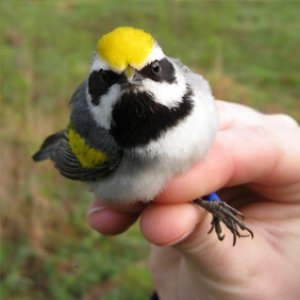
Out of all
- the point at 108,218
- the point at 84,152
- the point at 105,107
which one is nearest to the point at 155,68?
the point at 105,107

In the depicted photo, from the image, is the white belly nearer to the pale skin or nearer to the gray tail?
the pale skin

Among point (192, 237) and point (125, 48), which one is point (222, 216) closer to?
point (192, 237)

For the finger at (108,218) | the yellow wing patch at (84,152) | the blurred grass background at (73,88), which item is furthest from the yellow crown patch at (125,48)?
the blurred grass background at (73,88)

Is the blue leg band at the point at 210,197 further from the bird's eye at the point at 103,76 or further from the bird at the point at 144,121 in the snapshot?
the bird's eye at the point at 103,76

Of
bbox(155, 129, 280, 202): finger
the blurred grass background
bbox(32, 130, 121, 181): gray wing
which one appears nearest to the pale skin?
bbox(155, 129, 280, 202): finger

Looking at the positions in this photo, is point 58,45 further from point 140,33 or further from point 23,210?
point 140,33

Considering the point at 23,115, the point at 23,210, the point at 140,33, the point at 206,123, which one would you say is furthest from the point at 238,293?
the point at 23,115
